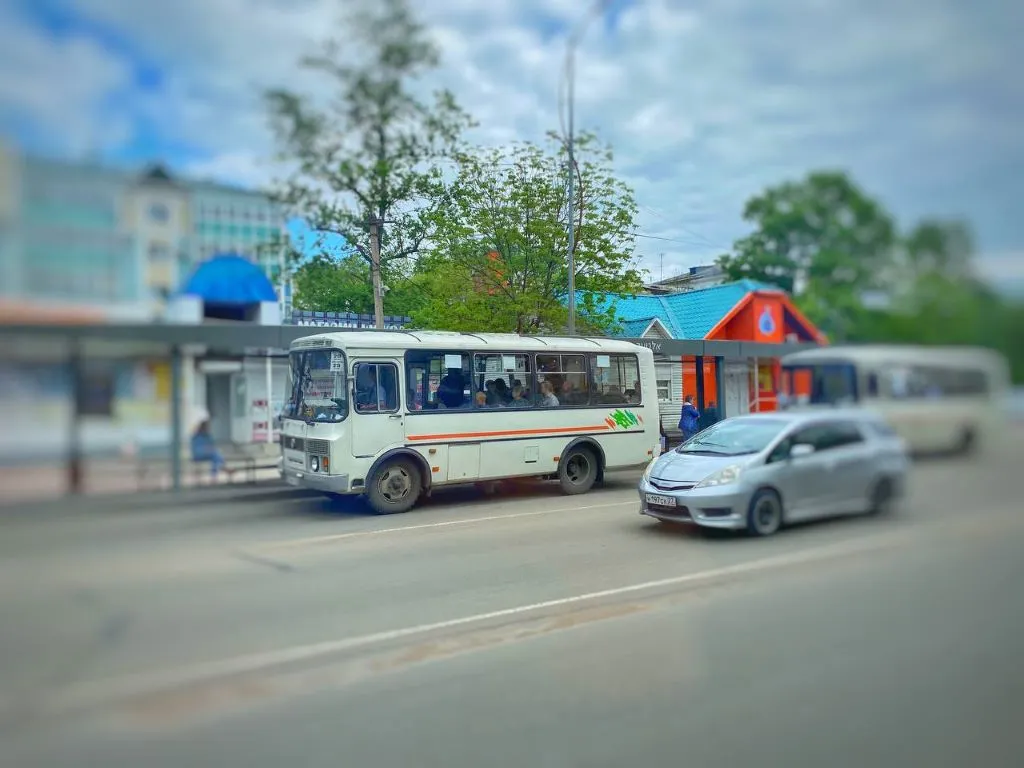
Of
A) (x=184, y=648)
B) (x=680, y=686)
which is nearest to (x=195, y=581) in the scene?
(x=184, y=648)

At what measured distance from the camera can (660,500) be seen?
6.08 meters

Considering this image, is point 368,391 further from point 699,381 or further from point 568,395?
point 699,381

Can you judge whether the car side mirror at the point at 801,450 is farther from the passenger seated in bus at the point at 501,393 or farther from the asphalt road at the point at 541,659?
the passenger seated in bus at the point at 501,393

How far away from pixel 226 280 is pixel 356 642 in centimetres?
219

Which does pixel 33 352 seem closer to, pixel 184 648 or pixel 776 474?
pixel 184 648

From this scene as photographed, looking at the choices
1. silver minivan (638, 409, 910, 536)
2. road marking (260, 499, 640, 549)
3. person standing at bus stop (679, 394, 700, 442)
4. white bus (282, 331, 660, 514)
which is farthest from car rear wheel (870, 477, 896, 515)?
white bus (282, 331, 660, 514)

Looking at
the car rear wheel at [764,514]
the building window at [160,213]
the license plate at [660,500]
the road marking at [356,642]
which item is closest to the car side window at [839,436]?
the road marking at [356,642]

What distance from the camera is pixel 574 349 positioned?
31.5ft

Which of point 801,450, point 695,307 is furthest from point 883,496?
point 695,307

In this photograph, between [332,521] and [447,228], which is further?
[332,521]

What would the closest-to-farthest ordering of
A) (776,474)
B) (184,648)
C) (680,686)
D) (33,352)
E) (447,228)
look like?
(33,352) < (184,648) < (680,686) < (776,474) < (447,228)

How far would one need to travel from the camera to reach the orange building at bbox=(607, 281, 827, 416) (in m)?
3.23

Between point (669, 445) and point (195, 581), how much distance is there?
408cm

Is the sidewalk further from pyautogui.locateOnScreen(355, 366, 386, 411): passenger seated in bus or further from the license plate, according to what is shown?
pyautogui.locateOnScreen(355, 366, 386, 411): passenger seated in bus
